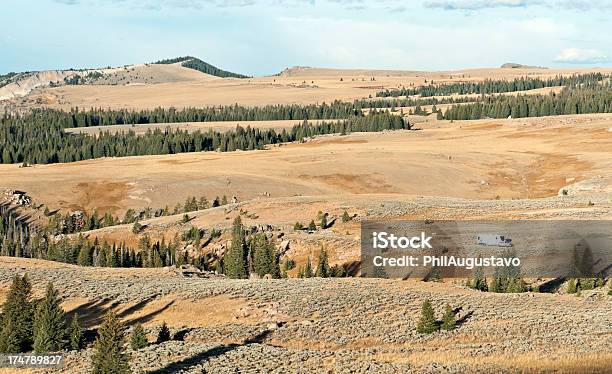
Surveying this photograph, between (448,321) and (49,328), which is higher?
(49,328)

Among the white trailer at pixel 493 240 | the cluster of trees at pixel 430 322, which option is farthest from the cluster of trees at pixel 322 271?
the cluster of trees at pixel 430 322

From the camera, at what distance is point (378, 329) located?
132ft

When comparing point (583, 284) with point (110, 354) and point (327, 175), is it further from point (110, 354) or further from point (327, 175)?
point (327, 175)

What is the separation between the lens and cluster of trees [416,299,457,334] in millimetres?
39344

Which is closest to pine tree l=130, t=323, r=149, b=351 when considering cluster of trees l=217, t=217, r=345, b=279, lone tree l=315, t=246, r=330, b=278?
cluster of trees l=217, t=217, r=345, b=279

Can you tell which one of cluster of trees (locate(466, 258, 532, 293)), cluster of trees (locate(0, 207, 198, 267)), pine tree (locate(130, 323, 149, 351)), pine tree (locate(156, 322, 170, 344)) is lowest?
cluster of trees (locate(0, 207, 198, 267))

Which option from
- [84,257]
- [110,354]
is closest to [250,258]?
[84,257]

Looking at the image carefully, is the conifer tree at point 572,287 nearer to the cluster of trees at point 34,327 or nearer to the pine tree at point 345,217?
the pine tree at point 345,217

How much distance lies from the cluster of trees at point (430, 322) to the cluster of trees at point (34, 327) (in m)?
19.6

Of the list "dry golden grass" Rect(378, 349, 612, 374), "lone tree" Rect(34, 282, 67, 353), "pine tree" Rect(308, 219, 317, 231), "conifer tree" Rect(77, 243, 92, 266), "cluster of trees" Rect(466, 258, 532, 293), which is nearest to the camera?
"dry golden grass" Rect(378, 349, 612, 374)

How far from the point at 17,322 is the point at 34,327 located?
1019 mm

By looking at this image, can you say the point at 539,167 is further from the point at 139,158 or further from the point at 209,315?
the point at 209,315

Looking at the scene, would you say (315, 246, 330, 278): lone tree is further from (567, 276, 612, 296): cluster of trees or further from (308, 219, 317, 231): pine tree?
(567, 276, 612, 296): cluster of trees

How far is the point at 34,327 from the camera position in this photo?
3694 cm
